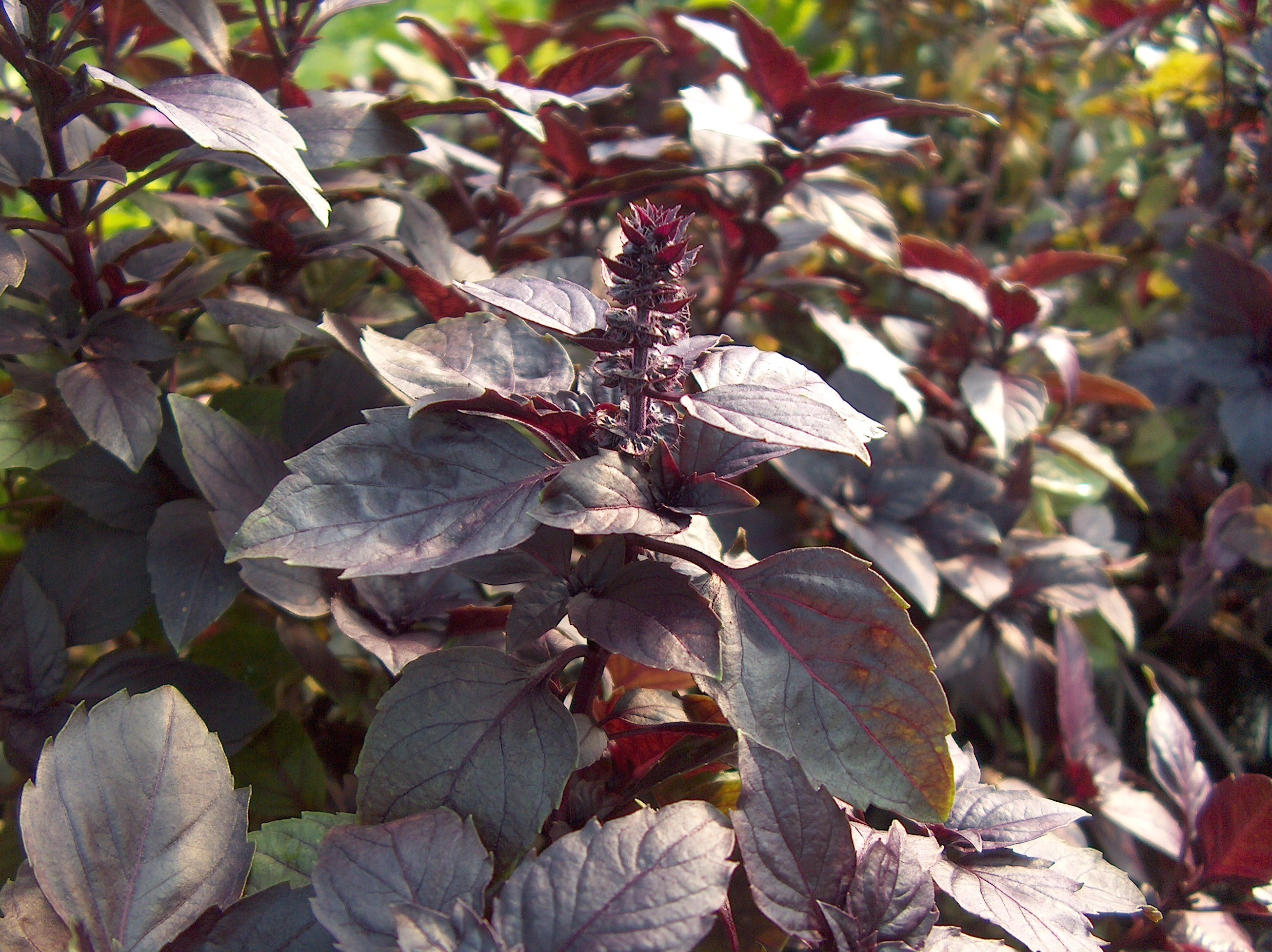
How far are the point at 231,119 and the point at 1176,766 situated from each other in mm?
1220

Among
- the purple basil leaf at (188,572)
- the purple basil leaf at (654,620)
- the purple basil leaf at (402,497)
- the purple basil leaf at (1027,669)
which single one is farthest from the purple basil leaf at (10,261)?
the purple basil leaf at (1027,669)

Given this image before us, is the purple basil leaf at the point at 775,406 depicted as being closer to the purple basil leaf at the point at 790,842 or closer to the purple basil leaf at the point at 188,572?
the purple basil leaf at the point at 790,842

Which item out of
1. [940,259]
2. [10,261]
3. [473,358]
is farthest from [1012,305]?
[10,261]

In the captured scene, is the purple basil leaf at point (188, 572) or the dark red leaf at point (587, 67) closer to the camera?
the purple basil leaf at point (188, 572)

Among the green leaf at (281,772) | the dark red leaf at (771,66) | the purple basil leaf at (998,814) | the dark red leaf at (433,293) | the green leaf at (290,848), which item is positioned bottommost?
the green leaf at (281,772)

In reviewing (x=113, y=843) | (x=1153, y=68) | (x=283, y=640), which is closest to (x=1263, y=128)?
(x=1153, y=68)

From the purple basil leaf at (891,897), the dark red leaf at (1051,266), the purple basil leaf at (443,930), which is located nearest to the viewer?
the purple basil leaf at (443,930)

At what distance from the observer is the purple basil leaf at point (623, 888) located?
0.55 metres

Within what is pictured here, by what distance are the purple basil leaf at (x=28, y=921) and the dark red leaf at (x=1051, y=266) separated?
1.42 metres

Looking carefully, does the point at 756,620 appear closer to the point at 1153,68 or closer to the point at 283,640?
the point at 283,640

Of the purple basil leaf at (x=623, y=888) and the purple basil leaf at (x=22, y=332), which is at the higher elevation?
the purple basil leaf at (x=22, y=332)

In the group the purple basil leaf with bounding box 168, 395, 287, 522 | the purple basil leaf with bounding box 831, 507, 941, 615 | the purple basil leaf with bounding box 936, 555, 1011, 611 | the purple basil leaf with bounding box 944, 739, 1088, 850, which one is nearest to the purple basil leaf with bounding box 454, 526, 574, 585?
the purple basil leaf with bounding box 168, 395, 287, 522

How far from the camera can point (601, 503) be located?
0.61 m

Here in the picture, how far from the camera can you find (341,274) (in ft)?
3.89
